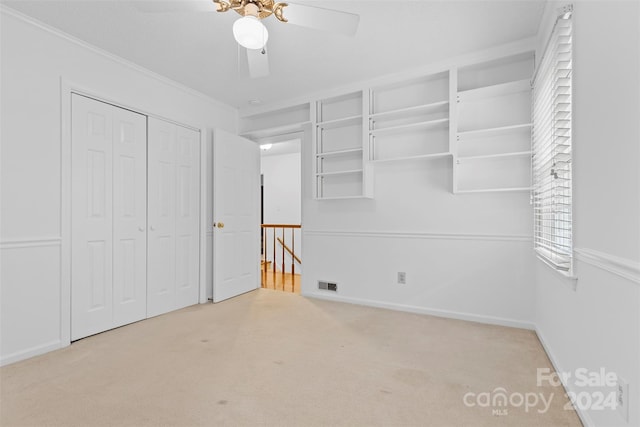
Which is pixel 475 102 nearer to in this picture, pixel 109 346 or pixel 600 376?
pixel 600 376

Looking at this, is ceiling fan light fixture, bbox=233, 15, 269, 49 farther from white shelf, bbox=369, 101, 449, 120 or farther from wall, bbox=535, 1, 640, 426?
white shelf, bbox=369, 101, 449, 120

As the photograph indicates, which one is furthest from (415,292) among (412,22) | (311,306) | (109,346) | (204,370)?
(109,346)

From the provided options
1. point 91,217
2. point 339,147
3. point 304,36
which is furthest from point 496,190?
point 91,217

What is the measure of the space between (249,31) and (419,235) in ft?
7.80

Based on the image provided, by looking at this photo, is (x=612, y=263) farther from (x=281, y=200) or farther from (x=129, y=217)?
(x=281, y=200)

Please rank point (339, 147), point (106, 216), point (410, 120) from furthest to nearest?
point (339, 147)
point (410, 120)
point (106, 216)

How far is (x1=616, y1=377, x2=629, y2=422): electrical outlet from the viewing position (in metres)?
1.09

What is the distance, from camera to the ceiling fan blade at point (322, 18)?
1.70m

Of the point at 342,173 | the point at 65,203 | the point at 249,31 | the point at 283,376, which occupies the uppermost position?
the point at 249,31

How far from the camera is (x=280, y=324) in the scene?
2906mm

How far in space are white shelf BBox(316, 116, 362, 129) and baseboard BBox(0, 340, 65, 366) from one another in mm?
3057

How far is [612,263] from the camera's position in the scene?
1.20 meters

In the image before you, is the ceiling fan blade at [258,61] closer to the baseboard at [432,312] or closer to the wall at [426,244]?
the wall at [426,244]

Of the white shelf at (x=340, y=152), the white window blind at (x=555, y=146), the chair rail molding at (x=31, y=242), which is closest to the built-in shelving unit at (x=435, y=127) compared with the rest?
the white shelf at (x=340, y=152)
